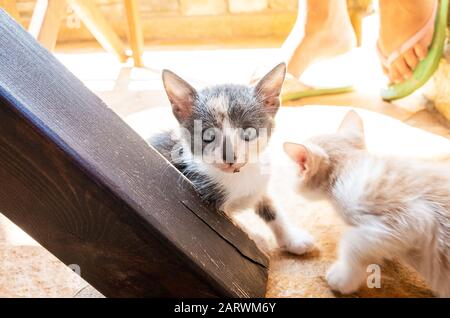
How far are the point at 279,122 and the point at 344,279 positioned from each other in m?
0.85

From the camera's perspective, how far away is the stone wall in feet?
9.30

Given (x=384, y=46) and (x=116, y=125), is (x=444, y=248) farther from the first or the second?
(x=384, y=46)

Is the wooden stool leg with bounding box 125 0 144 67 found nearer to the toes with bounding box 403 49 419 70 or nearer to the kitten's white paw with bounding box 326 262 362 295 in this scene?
the toes with bounding box 403 49 419 70

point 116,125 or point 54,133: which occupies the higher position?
point 116,125

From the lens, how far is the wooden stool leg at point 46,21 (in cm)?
195

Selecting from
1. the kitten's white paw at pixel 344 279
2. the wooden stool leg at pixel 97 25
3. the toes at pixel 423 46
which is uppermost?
the wooden stool leg at pixel 97 25

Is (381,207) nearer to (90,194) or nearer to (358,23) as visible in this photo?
(90,194)

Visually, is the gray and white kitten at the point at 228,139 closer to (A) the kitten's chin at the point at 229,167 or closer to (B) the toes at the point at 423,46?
(A) the kitten's chin at the point at 229,167

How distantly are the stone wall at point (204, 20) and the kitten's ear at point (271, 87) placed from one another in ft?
5.42

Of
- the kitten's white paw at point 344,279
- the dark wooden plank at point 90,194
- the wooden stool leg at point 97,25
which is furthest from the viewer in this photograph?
the wooden stool leg at point 97,25

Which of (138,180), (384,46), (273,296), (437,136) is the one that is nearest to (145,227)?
(138,180)

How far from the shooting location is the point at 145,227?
93 centimetres
